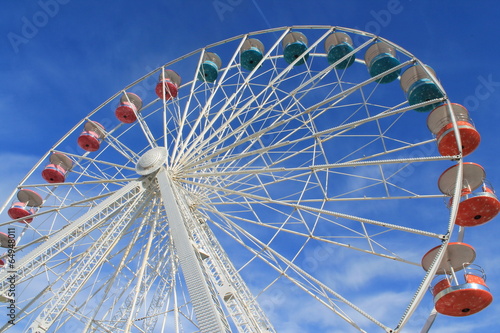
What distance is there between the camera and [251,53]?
16.1 metres

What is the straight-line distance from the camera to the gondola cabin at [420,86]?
1201 centimetres


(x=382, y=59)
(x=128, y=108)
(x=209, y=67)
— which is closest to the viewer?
(x=382, y=59)

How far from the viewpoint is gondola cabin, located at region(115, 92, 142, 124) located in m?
16.8

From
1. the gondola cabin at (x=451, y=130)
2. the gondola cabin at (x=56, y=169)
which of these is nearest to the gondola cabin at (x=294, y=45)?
the gondola cabin at (x=451, y=130)

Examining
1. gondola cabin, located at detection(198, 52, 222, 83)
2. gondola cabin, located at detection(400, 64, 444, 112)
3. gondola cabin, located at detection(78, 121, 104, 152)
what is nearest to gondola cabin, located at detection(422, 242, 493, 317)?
gondola cabin, located at detection(400, 64, 444, 112)

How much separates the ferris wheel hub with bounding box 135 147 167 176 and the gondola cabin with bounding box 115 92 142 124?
457 centimetres

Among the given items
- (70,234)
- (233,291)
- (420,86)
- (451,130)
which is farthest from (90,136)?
(451,130)

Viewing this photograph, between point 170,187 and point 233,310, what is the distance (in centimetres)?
382

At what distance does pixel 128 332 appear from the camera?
412 inches

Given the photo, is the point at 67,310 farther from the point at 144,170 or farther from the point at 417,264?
the point at 417,264

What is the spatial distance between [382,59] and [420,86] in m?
2.14

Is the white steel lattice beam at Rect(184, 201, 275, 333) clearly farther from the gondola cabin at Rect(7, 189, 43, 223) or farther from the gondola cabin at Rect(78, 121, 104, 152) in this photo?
the gondola cabin at Rect(7, 189, 43, 223)

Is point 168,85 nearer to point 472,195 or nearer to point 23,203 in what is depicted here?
point 23,203

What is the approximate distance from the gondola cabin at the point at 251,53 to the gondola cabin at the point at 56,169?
29.0 feet
